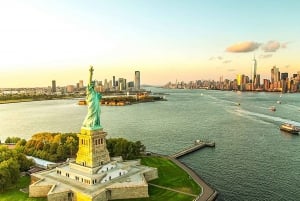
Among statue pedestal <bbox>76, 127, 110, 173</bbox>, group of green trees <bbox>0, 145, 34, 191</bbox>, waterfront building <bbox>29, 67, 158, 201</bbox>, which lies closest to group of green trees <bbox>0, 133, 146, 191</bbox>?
group of green trees <bbox>0, 145, 34, 191</bbox>

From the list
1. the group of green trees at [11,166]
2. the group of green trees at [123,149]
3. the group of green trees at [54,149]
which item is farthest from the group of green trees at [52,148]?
the group of green trees at [123,149]

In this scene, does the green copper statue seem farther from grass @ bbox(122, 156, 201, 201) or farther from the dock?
the dock

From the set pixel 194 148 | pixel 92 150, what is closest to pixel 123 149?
pixel 92 150

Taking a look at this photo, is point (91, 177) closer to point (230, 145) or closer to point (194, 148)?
point (194, 148)

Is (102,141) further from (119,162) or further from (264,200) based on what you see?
(264,200)

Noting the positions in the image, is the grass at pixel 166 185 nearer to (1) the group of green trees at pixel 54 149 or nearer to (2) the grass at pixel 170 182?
(2) the grass at pixel 170 182

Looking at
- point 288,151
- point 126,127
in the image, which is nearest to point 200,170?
point 288,151
